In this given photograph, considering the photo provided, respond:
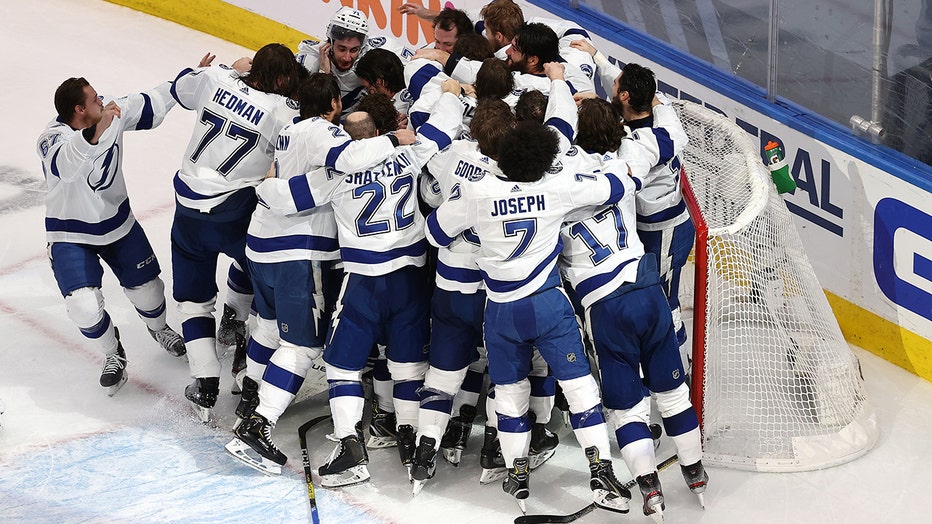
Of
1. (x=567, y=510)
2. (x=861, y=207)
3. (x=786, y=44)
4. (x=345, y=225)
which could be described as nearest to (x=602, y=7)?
(x=786, y=44)

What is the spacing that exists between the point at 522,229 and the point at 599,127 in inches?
19.7

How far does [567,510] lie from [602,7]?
2891 millimetres

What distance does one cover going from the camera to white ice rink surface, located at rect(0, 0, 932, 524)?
433 centimetres

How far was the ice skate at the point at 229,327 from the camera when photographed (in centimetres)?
532

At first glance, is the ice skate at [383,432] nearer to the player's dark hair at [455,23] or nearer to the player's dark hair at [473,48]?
the player's dark hair at [473,48]

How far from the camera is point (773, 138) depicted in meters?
5.41

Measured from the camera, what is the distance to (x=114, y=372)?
5023mm

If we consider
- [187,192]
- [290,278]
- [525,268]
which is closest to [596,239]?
[525,268]

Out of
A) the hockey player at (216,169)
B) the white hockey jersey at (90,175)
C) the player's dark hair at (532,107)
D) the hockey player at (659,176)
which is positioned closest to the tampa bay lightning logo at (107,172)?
the white hockey jersey at (90,175)

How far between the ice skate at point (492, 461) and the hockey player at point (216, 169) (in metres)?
1.12

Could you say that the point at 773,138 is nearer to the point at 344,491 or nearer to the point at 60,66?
the point at 344,491

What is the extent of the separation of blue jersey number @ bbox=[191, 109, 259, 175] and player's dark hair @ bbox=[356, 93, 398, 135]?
50 cm

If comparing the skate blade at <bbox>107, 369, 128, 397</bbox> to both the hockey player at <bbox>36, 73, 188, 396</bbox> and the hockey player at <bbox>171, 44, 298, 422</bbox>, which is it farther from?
the hockey player at <bbox>171, 44, 298, 422</bbox>

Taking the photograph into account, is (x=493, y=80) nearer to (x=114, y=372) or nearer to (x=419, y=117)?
(x=419, y=117)
